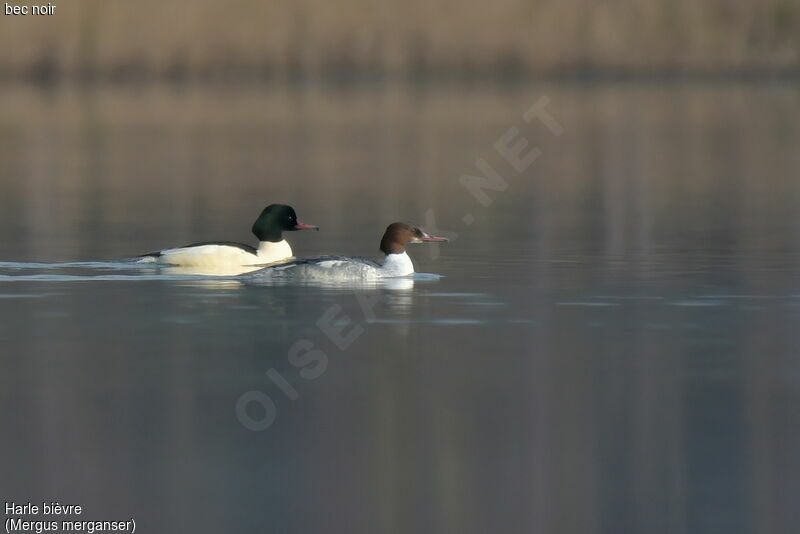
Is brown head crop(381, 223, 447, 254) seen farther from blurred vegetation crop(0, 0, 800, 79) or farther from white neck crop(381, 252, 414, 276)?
blurred vegetation crop(0, 0, 800, 79)

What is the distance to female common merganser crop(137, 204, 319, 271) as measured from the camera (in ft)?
62.2

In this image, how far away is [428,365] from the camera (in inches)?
509

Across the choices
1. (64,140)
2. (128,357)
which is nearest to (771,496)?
(128,357)

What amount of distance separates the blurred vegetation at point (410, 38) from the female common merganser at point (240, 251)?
69174 mm

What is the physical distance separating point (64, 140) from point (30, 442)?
37299 mm

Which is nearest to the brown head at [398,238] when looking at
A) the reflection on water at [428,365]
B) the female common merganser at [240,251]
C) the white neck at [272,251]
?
the reflection on water at [428,365]

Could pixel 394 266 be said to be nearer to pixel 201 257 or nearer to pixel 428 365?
pixel 201 257

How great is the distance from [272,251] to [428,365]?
717 centimetres

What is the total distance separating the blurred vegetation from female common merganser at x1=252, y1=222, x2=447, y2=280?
234ft

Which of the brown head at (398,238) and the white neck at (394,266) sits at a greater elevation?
the brown head at (398,238)

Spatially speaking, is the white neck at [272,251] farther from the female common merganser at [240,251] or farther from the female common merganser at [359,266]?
the female common merganser at [359,266]

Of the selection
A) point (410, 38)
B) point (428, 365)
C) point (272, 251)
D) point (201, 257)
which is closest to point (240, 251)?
point (201, 257)

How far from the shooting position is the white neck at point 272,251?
19.8 meters

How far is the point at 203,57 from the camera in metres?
92.1
